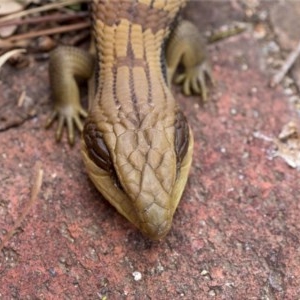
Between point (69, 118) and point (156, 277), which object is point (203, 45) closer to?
point (69, 118)

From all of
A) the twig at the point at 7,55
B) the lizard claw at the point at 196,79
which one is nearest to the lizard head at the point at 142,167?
the lizard claw at the point at 196,79

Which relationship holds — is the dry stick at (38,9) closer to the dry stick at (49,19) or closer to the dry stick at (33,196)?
the dry stick at (49,19)

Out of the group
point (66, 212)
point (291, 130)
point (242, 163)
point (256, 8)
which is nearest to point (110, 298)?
point (66, 212)

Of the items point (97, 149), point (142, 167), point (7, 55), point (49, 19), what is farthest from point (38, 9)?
point (142, 167)

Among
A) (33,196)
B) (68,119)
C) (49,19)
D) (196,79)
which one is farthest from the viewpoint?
(49,19)

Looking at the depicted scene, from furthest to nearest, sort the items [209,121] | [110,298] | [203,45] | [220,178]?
[203,45] → [209,121] → [220,178] → [110,298]

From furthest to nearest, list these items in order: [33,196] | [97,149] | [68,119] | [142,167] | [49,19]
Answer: [49,19], [68,119], [33,196], [97,149], [142,167]

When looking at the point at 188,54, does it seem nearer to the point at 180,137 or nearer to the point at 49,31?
the point at 49,31
